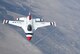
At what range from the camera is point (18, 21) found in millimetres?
139125

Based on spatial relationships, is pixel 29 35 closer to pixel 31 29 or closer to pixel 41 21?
pixel 31 29

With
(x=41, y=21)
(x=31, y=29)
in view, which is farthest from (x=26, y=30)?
(x=41, y=21)

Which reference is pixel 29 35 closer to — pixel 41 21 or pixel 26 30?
pixel 26 30

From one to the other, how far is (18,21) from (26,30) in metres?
7.01

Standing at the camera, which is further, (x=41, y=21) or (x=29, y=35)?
(x=41, y=21)

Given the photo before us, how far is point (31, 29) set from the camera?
135750 millimetres

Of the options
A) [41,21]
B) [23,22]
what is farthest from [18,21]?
[41,21]

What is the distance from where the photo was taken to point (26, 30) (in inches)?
5344

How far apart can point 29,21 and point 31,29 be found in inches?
187

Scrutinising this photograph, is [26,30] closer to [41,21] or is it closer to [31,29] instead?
[31,29]

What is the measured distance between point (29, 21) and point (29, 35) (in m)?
8.48

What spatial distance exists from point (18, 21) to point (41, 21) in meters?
12.1

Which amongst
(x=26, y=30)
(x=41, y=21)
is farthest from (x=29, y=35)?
(x=41, y=21)
